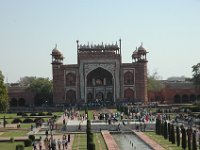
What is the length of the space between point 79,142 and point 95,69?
32.5m

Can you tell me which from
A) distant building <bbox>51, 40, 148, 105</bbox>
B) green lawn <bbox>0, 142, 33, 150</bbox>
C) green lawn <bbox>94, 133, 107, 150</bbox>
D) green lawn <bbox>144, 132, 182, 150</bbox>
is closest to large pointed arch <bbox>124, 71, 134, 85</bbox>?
distant building <bbox>51, 40, 148, 105</bbox>

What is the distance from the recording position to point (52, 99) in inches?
2362

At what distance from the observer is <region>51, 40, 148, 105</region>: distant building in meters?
55.0

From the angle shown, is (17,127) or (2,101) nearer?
(17,127)

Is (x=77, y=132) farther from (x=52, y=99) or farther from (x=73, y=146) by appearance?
(x=52, y=99)

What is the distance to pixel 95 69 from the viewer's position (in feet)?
184

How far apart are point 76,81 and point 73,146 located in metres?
33.1

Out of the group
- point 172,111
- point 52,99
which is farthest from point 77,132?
point 52,99

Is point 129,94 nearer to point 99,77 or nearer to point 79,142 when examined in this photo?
point 99,77

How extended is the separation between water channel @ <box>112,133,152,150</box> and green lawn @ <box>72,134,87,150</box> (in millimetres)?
1669

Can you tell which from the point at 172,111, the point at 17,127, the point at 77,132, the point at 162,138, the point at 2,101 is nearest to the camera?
the point at 162,138

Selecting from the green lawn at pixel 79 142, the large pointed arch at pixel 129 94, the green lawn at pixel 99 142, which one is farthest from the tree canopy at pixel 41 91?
the green lawn at pixel 79 142

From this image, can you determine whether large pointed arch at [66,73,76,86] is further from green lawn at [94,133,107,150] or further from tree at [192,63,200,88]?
green lawn at [94,133,107,150]

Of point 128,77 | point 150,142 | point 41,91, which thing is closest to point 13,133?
point 150,142
